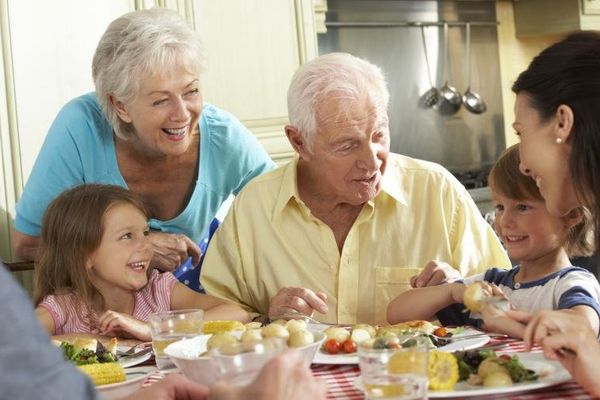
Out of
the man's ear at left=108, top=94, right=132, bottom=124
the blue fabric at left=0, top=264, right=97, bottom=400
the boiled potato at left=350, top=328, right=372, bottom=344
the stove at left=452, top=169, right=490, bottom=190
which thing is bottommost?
the stove at left=452, top=169, right=490, bottom=190

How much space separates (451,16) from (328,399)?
3933 mm

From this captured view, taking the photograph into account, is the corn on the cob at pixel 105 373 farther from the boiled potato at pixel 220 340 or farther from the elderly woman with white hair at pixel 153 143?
the elderly woman with white hair at pixel 153 143

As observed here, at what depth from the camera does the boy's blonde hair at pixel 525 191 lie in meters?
2.08

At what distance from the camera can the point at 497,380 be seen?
4.48 feet

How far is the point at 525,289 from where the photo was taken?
6.73 ft

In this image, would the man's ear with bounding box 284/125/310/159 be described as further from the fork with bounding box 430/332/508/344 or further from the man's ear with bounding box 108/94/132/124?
the fork with bounding box 430/332/508/344

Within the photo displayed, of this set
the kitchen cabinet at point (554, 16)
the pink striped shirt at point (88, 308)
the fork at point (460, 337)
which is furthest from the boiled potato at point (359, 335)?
the kitchen cabinet at point (554, 16)

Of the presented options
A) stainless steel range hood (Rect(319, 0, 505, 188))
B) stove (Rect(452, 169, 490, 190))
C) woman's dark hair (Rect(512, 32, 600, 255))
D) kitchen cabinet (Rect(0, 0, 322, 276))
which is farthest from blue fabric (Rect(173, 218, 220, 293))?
stove (Rect(452, 169, 490, 190))

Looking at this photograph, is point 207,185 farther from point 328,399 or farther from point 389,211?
point 328,399

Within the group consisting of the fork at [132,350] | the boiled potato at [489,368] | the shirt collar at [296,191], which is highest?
the shirt collar at [296,191]

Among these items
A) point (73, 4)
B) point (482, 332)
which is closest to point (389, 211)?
point (482, 332)

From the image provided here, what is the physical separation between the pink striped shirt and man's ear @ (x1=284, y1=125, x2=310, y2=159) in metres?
0.49

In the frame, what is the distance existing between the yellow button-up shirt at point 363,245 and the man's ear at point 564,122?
708 mm

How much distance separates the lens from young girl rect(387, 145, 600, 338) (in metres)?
2.04
